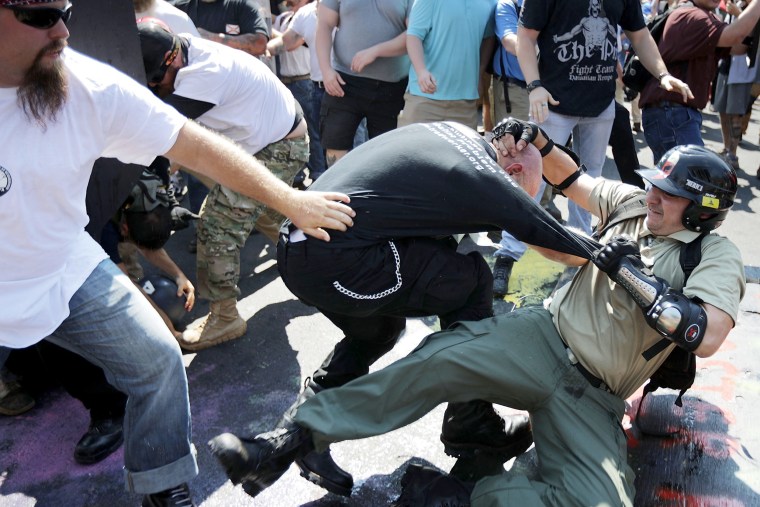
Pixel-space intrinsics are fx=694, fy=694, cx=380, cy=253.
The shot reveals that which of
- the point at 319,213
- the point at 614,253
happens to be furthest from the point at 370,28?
the point at 614,253

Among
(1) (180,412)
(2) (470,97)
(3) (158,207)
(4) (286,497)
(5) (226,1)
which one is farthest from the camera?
(5) (226,1)

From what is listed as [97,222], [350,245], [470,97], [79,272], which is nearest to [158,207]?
[97,222]

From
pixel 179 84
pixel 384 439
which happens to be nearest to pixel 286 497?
pixel 384 439

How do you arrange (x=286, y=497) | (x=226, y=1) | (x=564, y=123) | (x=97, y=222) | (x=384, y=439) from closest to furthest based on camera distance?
(x=286, y=497), (x=384, y=439), (x=97, y=222), (x=564, y=123), (x=226, y=1)

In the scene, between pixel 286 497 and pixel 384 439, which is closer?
pixel 286 497

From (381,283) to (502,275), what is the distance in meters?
2.03

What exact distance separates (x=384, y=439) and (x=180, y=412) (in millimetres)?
1018

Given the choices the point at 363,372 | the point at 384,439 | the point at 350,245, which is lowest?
the point at 384,439

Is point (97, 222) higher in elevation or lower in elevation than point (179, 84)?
lower

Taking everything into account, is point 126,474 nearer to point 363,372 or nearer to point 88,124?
point 363,372

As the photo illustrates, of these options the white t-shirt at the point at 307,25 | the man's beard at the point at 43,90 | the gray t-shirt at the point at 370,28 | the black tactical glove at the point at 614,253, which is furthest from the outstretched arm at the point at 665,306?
the white t-shirt at the point at 307,25

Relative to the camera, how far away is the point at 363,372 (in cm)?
291

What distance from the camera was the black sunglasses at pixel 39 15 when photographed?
2.01 meters

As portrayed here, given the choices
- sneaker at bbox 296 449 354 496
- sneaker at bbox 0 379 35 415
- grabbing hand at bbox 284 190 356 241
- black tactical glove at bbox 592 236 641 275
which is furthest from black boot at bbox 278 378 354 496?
sneaker at bbox 0 379 35 415
